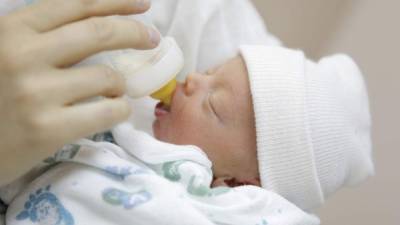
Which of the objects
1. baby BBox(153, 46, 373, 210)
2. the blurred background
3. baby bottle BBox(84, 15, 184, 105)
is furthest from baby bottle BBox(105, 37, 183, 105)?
the blurred background

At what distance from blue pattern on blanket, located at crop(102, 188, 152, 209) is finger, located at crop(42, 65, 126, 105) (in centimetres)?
15

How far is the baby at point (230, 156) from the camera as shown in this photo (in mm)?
730

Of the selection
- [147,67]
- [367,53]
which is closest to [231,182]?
[147,67]

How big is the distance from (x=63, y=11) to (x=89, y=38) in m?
0.05

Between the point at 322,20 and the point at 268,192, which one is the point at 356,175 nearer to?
the point at 268,192

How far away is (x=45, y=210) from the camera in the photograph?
2.37 ft

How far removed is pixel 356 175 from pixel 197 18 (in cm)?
39

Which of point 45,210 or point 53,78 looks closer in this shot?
point 53,78

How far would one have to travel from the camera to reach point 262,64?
891mm

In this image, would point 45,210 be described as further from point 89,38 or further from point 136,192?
point 89,38

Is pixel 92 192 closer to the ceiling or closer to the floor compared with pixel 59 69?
closer to the floor

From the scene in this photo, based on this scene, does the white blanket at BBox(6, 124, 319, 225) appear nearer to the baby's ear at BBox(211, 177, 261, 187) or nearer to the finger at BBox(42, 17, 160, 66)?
the baby's ear at BBox(211, 177, 261, 187)

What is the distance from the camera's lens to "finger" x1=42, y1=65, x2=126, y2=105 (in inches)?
23.6

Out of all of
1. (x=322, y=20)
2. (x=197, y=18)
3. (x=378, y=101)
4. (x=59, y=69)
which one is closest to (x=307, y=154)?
(x=197, y=18)
